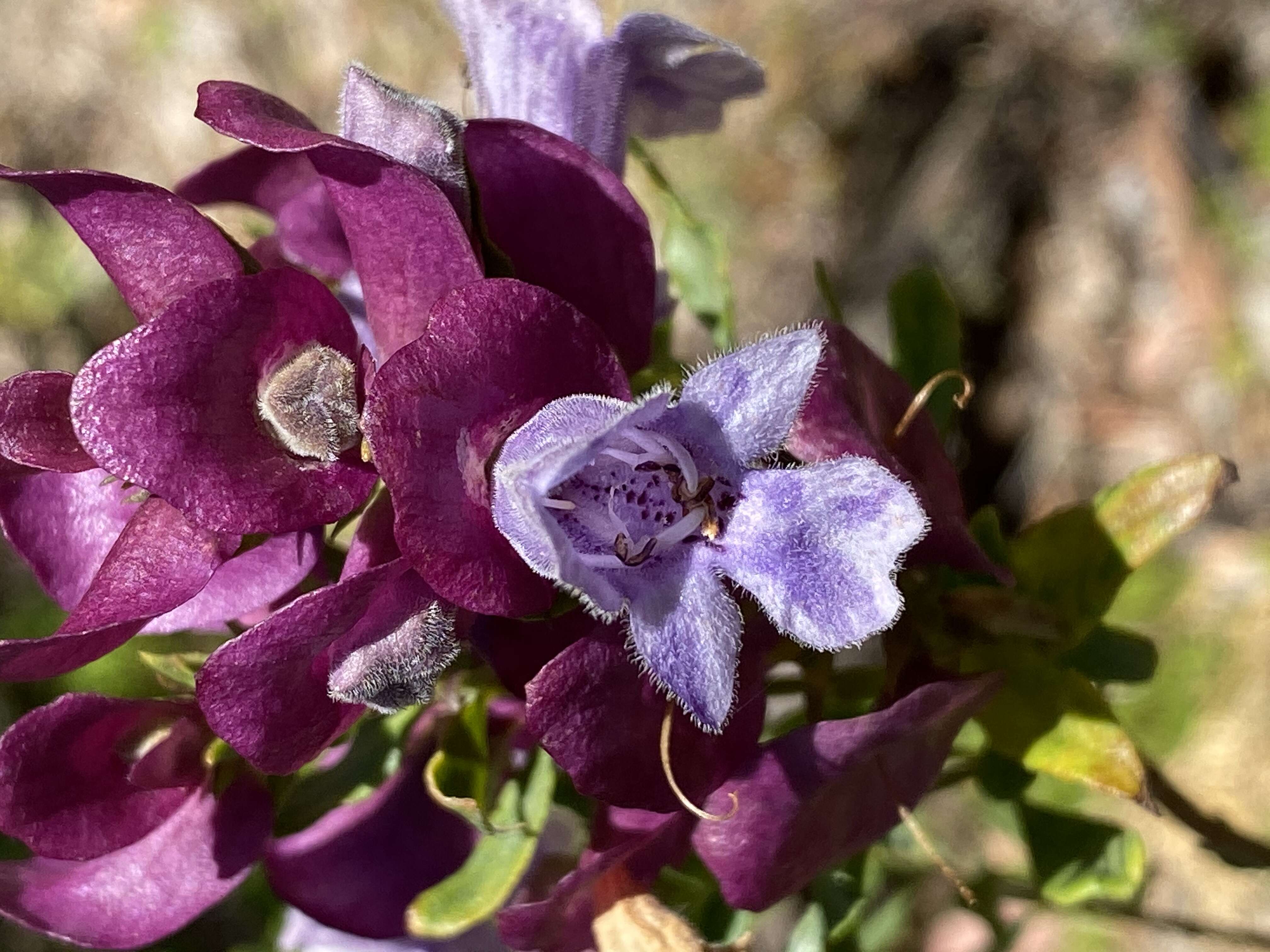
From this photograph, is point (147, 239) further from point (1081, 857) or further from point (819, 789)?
point (1081, 857)

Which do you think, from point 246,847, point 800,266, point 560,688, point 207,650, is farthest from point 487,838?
point 800,266

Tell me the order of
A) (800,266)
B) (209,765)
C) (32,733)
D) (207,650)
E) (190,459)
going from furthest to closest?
1. (800,266)
2. (207,650)
3. (209,765)
4. (32,733)
5. (190,459)

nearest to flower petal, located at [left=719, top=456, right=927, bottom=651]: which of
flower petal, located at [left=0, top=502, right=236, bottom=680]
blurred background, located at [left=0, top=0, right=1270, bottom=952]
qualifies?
flower petal, located at [left=0, top=502, right=236, bottom=680]

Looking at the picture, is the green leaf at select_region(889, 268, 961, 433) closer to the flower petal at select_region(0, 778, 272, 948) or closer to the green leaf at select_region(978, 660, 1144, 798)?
the green leaf at select_region(978, 660, 1144, 798)

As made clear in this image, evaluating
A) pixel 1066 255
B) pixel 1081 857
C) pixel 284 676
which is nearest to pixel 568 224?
pixel 284 676

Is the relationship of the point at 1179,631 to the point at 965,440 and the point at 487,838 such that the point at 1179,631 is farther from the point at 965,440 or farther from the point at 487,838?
the point at 487,838

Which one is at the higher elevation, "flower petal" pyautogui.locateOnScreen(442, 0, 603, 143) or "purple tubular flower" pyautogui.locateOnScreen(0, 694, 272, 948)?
"flower petal" pyautogui.locateOnScreen(442, 0, 603, 143)
